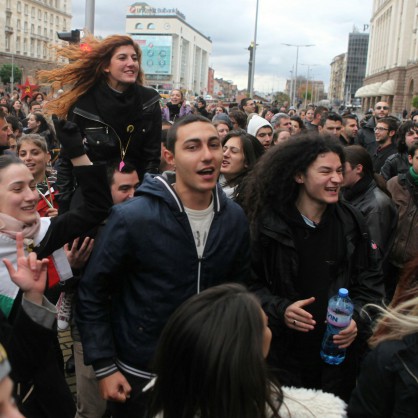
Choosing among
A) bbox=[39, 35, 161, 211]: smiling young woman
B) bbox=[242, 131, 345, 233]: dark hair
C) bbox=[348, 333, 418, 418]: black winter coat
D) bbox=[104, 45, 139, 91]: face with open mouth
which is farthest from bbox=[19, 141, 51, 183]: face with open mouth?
bbox=[348, 333, 418, 418]: black winter coat

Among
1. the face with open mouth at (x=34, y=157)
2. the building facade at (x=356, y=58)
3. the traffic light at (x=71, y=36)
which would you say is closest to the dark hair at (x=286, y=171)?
the face with open mouth at (x=34, y=157)

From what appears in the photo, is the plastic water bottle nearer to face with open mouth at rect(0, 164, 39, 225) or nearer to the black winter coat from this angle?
the black winter coat

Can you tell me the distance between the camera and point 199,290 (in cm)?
241

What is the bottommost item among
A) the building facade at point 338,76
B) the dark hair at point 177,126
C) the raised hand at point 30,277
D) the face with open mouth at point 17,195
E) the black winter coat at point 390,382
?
the black winter coat at point 390,382

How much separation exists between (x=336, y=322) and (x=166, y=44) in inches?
5816

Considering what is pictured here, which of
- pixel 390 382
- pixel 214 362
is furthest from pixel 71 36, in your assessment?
pixel 390 382

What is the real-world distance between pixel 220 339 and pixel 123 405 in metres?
1.16

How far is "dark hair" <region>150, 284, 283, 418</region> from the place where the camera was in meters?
1.55

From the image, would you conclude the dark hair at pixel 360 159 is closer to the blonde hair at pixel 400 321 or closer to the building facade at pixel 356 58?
the blonde hair at pixel 400 321

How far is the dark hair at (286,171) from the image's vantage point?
2.97 metres

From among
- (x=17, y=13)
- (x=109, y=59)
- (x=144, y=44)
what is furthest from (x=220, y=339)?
(x=144, y=44)

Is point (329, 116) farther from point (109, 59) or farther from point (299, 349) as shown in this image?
point (299, 349)

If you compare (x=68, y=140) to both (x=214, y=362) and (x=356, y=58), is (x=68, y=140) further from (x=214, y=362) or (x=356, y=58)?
(x=356, y=58)

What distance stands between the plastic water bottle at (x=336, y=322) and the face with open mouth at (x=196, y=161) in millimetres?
945
